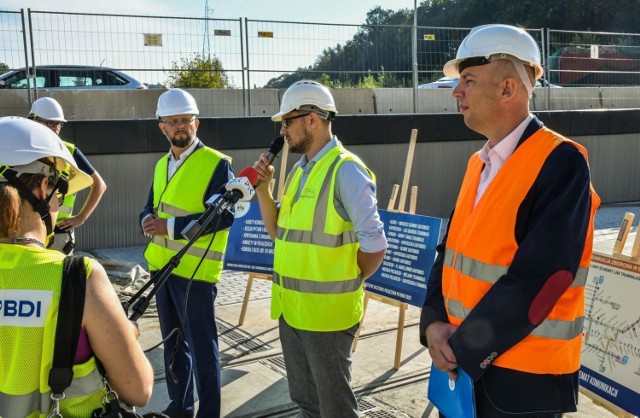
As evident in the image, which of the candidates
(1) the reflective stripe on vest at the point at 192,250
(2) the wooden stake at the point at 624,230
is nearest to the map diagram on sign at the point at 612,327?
(2) the wooden stake at the point at 624,230

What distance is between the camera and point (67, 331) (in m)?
2.00

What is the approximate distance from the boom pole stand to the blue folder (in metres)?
1.21

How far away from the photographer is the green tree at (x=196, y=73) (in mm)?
11086

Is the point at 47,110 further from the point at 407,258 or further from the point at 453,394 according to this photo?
the point at 453,394

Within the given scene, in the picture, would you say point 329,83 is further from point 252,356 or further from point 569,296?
point 569,296

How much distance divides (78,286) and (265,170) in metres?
1.93

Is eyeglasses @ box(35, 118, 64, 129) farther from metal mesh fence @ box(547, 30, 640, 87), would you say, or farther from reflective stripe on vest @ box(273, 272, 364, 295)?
metal mesh fence @ box(547, 30, 640, 87)

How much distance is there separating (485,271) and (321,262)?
1.26 meters

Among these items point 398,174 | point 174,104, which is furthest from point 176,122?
point 398,174

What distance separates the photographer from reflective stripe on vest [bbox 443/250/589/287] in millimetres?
2559

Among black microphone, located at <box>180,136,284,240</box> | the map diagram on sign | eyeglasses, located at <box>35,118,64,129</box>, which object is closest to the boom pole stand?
black microphone, located at <box>180,136,284,240</box>

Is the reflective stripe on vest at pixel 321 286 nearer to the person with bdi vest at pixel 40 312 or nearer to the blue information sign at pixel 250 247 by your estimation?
the person with bdi vest at pixel 40 312

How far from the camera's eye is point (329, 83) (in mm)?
12367

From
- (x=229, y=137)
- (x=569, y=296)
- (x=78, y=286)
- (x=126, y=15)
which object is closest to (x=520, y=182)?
(x=569, y=296)
